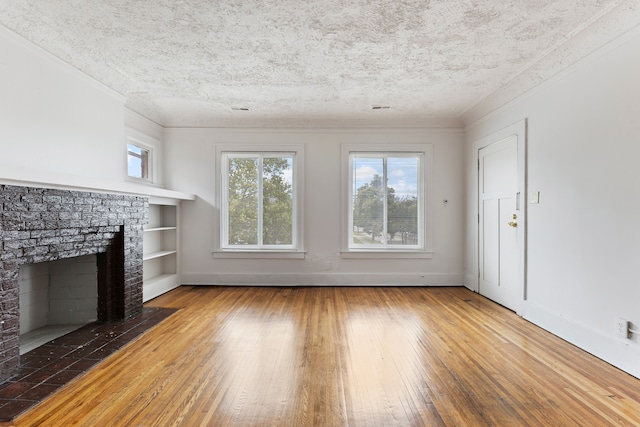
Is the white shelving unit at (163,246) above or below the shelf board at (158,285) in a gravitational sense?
above

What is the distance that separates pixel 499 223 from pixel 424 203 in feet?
4.12

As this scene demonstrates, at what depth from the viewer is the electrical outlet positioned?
2490 mm

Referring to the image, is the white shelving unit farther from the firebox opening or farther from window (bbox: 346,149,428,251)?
window (bbox: 346,149,428,251)

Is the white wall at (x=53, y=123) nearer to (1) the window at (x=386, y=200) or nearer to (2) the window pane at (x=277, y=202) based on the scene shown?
(2) the window pane at (x=277, y=202)

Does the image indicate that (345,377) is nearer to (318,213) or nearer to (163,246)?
(318,213)

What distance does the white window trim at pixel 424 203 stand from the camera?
5.34 meters

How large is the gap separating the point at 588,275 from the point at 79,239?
4.62 m

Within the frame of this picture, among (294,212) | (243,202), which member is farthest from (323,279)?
(243,202)

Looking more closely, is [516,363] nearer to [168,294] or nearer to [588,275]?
[588,275]

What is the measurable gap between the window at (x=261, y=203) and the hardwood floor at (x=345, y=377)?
1.75m

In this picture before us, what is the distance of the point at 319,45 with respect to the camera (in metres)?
2.97

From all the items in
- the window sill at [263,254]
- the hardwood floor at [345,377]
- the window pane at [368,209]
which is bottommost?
the hardwood floor at [345,377]

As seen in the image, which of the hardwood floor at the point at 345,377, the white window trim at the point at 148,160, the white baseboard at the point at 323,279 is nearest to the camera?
the hardwood floor at the point at 345,377

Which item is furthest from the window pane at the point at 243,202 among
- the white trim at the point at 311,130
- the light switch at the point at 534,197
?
the light switch at the point at 534,197
